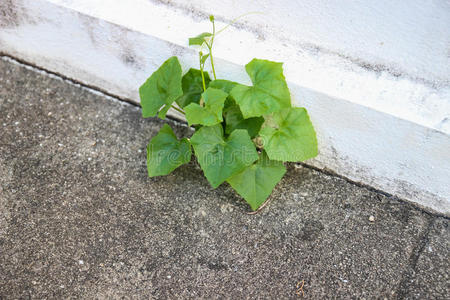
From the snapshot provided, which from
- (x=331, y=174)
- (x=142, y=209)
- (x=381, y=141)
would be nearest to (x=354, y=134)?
(x=381, y=141)

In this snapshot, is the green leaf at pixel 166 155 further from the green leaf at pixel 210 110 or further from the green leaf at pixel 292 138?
the green leaf at pixel 292 138

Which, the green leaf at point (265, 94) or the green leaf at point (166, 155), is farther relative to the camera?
the green leaf at point (166, 155)

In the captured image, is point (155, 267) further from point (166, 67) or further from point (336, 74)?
point (336, 74)

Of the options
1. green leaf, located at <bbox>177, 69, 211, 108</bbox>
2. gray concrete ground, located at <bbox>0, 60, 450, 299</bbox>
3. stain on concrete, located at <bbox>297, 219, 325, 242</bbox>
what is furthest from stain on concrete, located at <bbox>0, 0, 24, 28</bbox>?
stain on concrete, located at <bbox>297, 219, 325, 242</bbox>

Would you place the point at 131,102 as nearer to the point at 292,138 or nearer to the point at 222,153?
the point at 222,153

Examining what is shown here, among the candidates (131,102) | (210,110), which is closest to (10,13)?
(131,102)

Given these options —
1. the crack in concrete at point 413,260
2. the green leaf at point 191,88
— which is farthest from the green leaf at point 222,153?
the crack in concrete at point 413,260
